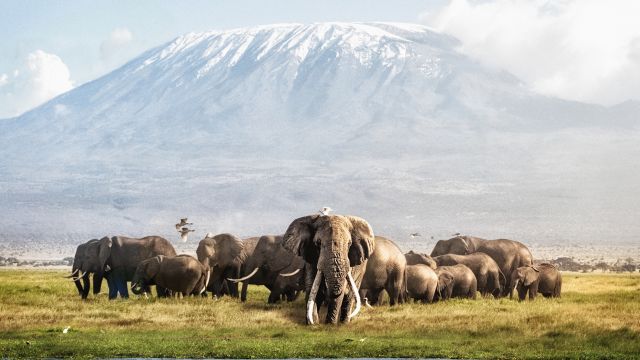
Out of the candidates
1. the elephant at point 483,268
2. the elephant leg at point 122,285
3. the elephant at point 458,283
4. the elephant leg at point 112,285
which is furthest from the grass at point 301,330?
the elephant at point 483,268

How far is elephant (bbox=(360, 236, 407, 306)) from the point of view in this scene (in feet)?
132

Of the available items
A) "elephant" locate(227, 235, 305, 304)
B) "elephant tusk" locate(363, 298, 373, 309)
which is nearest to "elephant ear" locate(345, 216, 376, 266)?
"elephant tusk" locate(363, 298, 373, 309)

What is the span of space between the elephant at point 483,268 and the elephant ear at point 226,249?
854 cm

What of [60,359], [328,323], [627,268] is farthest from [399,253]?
[627,268]

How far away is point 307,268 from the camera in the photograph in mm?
34906

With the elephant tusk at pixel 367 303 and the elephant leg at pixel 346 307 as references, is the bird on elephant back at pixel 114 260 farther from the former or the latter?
the elephant leg at pixel 346 307

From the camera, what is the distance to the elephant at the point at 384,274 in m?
40.1

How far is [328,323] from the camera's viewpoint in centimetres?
3378

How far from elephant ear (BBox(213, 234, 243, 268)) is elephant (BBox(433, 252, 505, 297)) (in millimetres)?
8542

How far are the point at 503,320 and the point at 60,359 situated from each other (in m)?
13.4

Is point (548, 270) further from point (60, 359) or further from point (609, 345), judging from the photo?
point (60, 359)

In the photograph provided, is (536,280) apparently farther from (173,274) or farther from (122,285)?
(122,285)

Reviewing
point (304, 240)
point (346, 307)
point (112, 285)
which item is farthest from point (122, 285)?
point (346, 307)

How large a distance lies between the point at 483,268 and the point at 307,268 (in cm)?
1564
